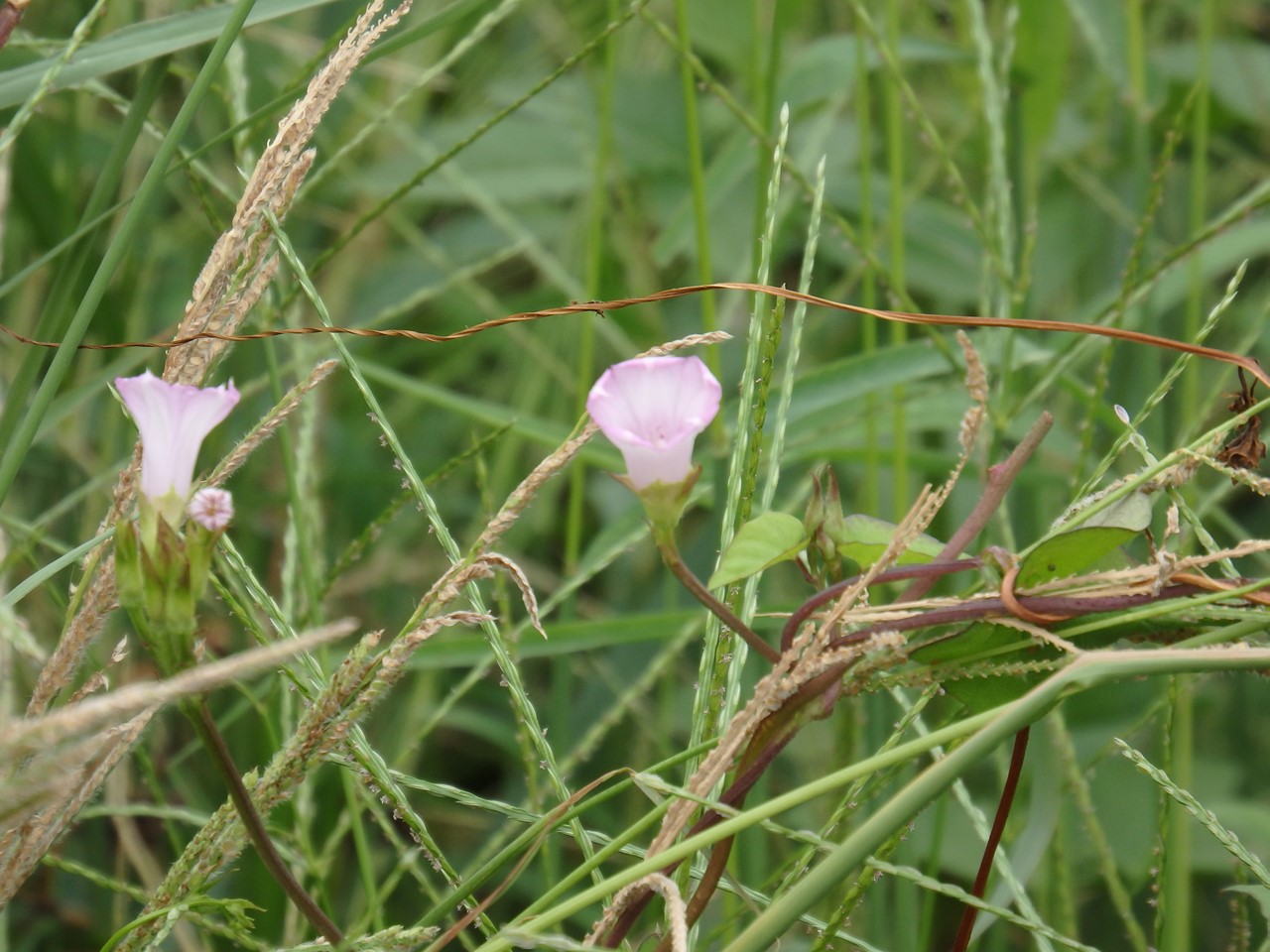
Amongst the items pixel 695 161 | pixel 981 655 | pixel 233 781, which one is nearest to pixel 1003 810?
pixel 981 655

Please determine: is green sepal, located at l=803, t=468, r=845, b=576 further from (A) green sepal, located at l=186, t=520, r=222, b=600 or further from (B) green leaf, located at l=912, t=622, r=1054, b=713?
(A) green sepal, located at l=186, t=520, r=222, b=600

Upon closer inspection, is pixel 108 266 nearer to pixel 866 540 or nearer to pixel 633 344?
pixel 866 540

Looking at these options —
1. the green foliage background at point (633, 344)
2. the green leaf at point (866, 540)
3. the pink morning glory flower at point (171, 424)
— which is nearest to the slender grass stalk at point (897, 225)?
the green foliage background at point (633, 344)

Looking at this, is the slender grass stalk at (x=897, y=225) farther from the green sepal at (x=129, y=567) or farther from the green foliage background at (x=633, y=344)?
the green sepal at (x=129, y=567)

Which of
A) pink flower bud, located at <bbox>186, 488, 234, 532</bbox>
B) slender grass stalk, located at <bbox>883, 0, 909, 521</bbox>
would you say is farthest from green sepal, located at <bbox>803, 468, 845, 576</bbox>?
slender grass stalk, located at <bbox>883, 0, 909, 521</bbox>

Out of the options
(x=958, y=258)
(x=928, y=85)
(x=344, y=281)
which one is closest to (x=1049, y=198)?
(x=958, y=258)

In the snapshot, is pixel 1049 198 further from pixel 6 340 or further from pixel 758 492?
pixel 6 340
